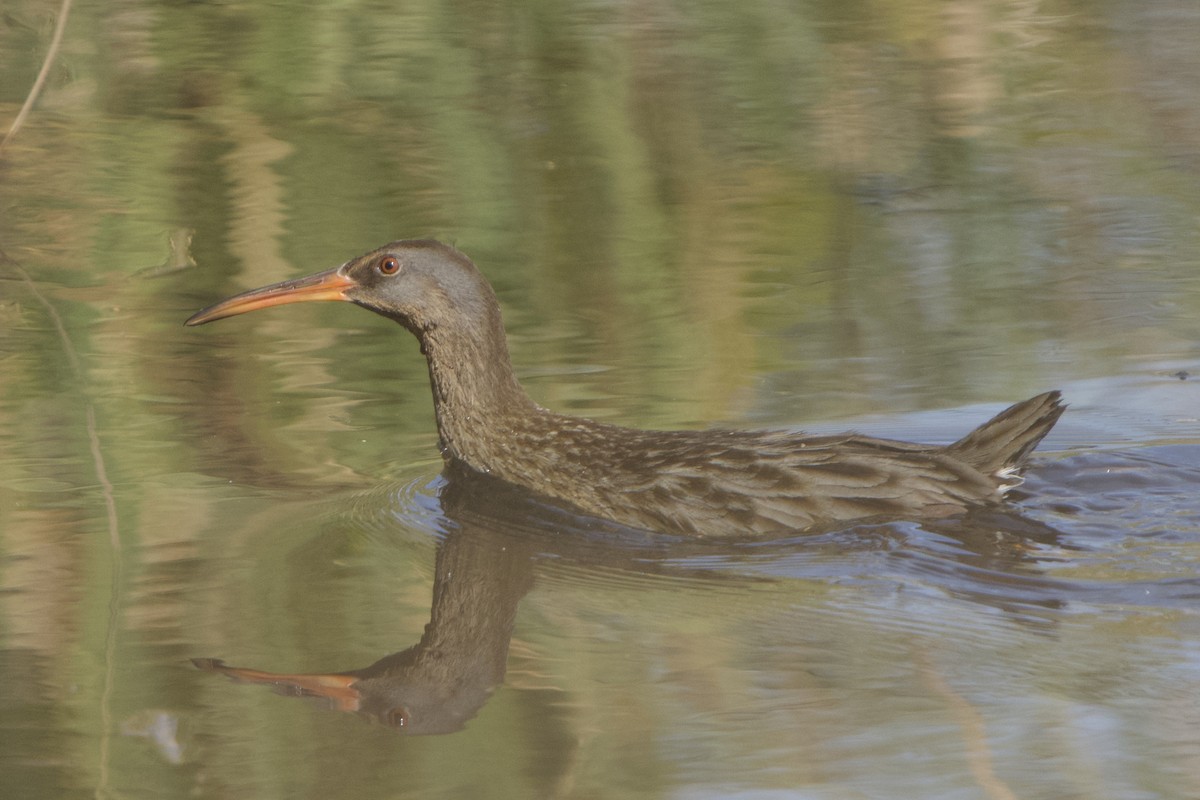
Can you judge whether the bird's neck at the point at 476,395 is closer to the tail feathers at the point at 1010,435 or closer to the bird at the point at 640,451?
the bird at the point at 640,451

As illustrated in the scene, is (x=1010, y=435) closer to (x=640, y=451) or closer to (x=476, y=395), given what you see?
(x=640, y=451)

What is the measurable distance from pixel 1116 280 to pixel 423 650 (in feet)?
17.6

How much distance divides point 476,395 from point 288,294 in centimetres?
85

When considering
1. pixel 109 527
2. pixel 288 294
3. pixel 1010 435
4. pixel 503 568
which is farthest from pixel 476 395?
pixel 1010 435

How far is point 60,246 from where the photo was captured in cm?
1091

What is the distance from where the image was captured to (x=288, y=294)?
7746 millimetres

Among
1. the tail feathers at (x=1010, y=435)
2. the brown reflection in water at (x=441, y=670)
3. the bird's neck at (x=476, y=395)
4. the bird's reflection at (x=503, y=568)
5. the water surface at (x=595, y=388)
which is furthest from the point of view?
the bird's neck at (x=476, y=395)

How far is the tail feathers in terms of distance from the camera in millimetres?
6824

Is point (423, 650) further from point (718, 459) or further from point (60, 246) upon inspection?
point (60, 246)

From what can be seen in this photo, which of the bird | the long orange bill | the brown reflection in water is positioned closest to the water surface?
the brown reflection in water

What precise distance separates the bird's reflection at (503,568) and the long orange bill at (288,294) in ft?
2.88

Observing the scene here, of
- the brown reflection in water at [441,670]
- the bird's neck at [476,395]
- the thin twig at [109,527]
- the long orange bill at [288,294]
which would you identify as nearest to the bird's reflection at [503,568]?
the brown reflection in water at [441,670]

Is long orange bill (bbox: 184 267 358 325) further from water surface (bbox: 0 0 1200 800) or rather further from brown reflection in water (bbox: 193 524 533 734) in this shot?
brown reflection in water (bbox: 193 524 533 734)

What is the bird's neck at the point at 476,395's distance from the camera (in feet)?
25.3
